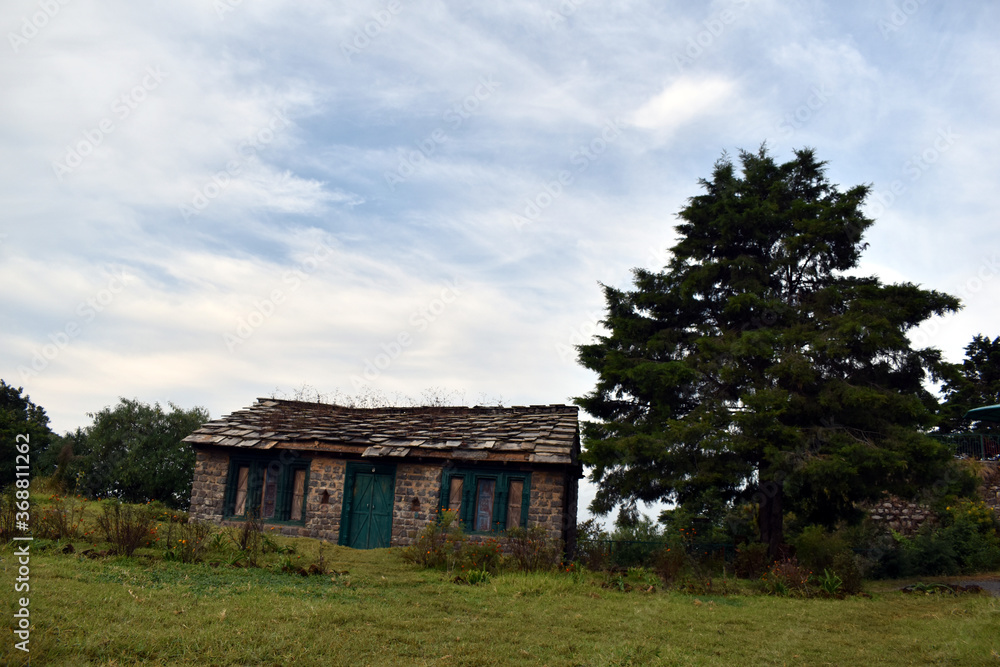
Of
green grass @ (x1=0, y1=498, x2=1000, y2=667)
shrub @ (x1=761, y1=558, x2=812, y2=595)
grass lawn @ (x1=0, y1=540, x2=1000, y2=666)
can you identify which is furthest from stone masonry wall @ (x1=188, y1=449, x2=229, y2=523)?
A: shrub @ (x1=761, y1=558, x2=812, y2=595)

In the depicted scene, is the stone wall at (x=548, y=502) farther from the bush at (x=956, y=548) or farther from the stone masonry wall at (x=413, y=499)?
the bush at (x=956, y=548)

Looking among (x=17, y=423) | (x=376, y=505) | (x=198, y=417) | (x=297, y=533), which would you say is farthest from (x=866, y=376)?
(x=17, y=423)

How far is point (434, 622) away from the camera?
7789mm

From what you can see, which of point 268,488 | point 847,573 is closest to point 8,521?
point 268,488

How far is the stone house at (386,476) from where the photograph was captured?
15.1 meters

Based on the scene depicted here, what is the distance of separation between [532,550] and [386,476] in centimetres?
462

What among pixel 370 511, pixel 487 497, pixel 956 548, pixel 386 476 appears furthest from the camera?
pixel 956 548

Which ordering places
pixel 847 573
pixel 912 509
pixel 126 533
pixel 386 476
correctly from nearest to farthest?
pixel 126 533 < pixel 847 573 < pixel 386 476 < pixel 912 509

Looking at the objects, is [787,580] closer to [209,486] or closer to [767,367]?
[767,367]

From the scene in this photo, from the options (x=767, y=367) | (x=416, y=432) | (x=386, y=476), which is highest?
(x=767, y=367)

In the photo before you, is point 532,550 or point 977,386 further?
point 977,386

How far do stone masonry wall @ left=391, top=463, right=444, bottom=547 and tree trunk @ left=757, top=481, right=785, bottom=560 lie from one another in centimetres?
779

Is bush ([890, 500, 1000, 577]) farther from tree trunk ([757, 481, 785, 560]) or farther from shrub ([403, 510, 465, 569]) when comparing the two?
shrub ([403, 510, 465, 569])

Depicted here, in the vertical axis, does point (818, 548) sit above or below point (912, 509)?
below
